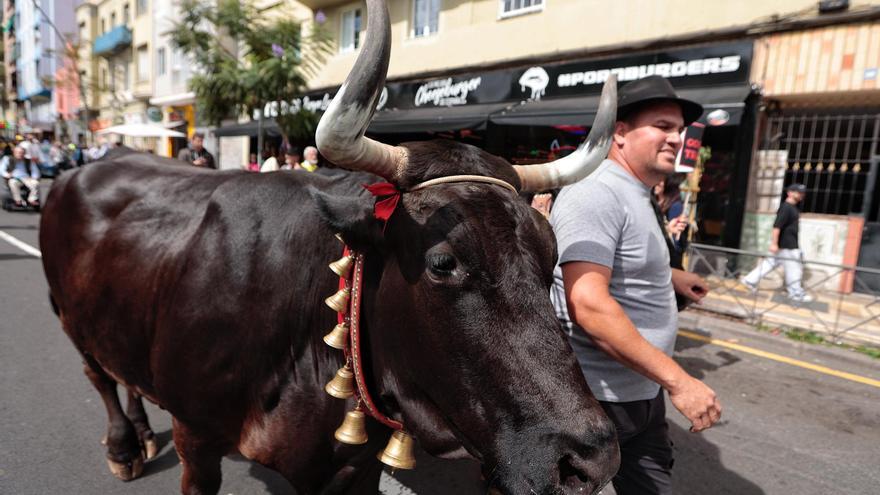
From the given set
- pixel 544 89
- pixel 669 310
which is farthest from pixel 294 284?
pixel 544 89

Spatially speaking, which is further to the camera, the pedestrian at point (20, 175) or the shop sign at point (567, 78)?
the pedestrian at point (20, 175)

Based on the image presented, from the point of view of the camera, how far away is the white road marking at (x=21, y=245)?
905 cm

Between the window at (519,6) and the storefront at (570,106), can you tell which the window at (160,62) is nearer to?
the storefront at (570,106)

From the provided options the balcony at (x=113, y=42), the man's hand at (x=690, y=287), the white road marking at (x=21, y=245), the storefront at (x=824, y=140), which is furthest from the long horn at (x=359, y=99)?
the balcony at (x=113, y=42)

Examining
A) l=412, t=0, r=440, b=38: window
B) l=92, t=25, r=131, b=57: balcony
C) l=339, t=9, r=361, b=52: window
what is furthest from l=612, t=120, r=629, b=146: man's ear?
l=92, t=25, r=131, b=57: balcony

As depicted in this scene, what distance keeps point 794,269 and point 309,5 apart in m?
14.7

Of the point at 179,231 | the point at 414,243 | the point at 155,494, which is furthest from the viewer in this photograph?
the point at 155,494

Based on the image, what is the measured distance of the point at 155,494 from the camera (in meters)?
2.97

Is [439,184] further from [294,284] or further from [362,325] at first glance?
[294,284]

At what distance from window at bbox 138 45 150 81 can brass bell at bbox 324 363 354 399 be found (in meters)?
31.5

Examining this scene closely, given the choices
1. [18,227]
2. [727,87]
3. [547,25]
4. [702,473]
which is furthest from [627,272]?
[18,227]

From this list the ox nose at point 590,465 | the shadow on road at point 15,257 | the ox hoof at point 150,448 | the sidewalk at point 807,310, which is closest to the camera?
the ox nose at point 590,465

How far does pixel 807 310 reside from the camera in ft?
23.5

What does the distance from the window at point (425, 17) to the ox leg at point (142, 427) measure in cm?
1242
